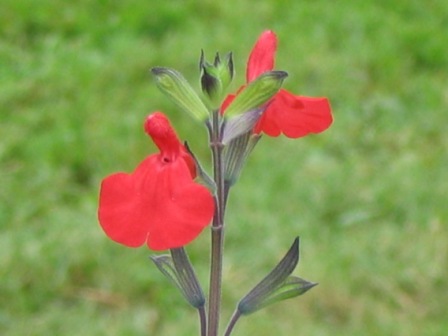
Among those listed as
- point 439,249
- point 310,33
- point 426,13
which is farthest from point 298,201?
point 426,13

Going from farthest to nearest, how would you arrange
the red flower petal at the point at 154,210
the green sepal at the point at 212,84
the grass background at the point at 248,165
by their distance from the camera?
the grass background at the point at 248,165 → the green sepal at the point at 212,84 → the red flower petal at the point at 154,210

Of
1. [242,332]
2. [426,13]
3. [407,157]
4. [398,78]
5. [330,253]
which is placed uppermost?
[426,13]

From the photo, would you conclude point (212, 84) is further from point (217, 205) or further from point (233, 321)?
point (233, 321)

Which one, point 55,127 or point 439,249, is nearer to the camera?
point 439,249

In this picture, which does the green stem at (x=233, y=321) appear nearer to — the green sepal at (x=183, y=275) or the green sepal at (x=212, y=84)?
the green sepal at (x=183, y=275)

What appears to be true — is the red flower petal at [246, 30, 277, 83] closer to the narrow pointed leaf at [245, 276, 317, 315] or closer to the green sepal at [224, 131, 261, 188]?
the green sepal at [224, 131, 261, 188]

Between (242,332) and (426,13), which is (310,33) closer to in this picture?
(426,13)

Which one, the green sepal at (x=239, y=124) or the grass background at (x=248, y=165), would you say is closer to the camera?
the green sepal at (x=239, y=124)

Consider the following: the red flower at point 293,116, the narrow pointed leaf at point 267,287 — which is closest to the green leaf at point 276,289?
the narrow pointed leaf at point 267,287

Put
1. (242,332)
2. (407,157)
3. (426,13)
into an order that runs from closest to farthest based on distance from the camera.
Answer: (242,332), (407,157), (426,13)

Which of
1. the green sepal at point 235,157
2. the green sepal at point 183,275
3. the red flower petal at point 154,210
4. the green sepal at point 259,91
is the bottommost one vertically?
the green sepal at point 183,275
